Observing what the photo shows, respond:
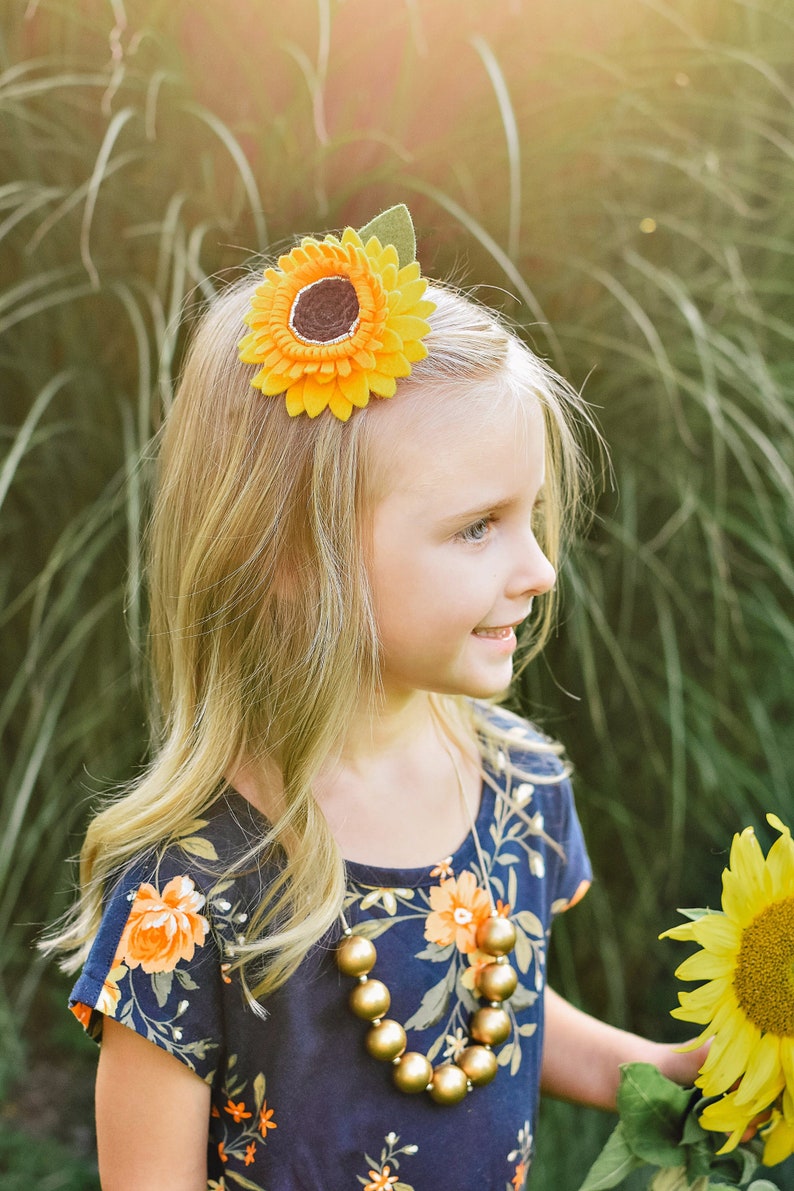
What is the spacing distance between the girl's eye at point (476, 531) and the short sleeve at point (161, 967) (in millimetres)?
342

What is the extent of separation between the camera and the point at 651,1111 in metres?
0.78

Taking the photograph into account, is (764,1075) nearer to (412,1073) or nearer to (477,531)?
(412,1073)

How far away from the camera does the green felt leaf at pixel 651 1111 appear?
77cm

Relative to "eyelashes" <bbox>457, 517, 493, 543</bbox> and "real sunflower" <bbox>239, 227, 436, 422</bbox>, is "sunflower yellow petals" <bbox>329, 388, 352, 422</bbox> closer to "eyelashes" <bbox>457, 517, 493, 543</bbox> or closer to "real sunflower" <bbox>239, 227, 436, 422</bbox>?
"real sunflower" <bbox>239, 227, 436, 422</bbox>

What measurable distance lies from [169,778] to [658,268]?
1208 mm

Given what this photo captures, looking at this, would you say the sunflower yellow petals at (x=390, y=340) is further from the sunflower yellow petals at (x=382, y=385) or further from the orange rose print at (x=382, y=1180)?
the orange rose print at (x=382, y=1180)

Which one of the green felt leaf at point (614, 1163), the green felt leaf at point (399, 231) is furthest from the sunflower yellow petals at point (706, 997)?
the green felt leaf at point (399, 231)

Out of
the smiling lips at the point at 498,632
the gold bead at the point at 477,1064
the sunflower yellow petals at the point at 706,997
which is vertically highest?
the smiling lips at the point at 498,632

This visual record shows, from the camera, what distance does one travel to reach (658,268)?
1.72 m

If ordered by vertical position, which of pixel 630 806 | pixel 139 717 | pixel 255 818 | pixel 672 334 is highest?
pixel 672 334

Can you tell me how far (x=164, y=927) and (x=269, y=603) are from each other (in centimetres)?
27

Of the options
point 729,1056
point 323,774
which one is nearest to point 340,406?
point 323,774

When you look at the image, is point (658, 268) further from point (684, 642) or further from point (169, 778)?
point (169, 778)

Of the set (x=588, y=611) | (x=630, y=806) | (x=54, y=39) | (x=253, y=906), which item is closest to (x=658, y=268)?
(x=588, y=611)
